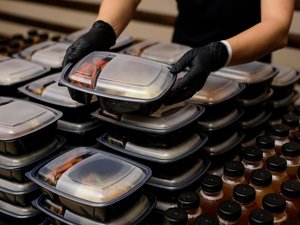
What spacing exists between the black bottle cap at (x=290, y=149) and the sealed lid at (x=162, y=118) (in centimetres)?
23

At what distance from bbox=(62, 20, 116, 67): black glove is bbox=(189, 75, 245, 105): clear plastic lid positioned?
0.34 m

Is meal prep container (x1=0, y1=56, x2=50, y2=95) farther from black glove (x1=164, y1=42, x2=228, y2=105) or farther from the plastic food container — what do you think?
black glove (x1=164, y1=42, x2=228, y2=105)

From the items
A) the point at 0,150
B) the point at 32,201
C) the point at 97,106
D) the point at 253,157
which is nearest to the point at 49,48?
the point at 97,106

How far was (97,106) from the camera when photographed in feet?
4.16

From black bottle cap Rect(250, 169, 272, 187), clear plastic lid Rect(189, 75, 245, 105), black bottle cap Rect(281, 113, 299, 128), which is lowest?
black bottle cap Rect(250, 169, 272, 187)

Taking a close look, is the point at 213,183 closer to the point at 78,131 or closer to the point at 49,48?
the point at 78,131

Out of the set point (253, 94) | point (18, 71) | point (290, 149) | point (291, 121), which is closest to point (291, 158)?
point (290, 149)

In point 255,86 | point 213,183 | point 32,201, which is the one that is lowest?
point 32,201

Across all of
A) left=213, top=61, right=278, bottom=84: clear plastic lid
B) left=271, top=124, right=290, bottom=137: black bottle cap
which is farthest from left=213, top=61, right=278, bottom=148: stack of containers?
left=271, top=124, right=290, bottom=137: black bottle cap

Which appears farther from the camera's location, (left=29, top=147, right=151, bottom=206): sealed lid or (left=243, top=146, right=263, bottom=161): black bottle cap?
(left=243, top=146, right=263, bottom=161): black bottle cap

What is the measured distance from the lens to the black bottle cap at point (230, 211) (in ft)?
3.00

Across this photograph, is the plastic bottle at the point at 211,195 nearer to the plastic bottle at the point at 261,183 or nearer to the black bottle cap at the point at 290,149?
the plastic bottle at the point at 261,183

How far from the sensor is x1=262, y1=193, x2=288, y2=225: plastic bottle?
3.05 feet

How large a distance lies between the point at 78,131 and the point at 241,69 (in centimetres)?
53
